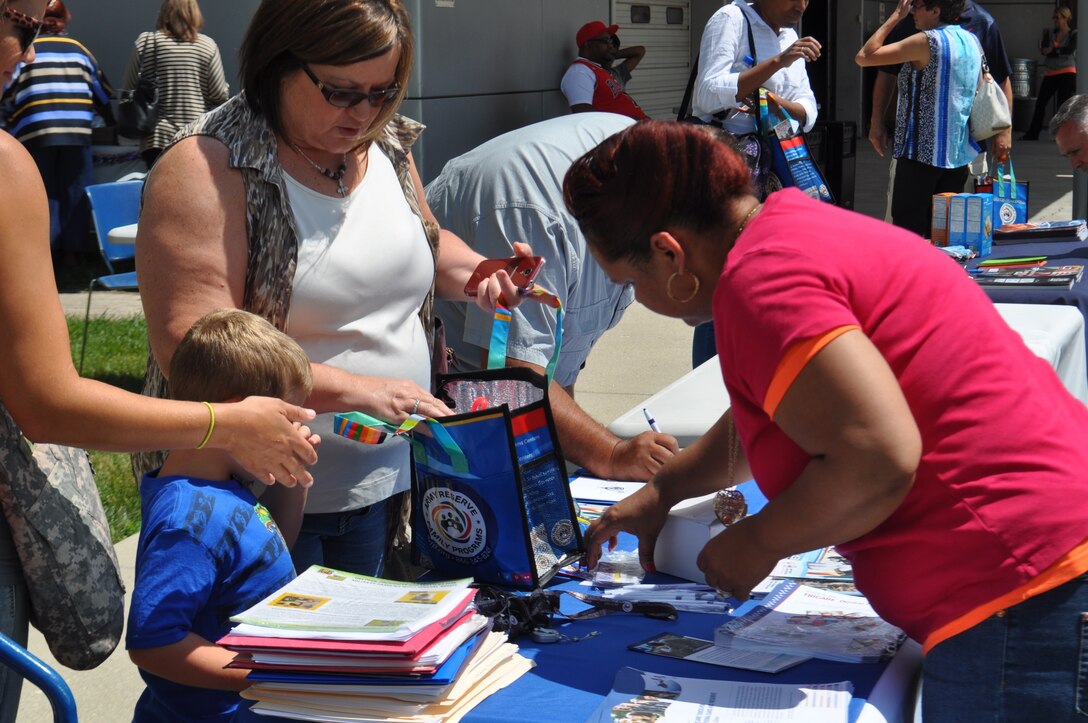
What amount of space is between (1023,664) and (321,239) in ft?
4.59

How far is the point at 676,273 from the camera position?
1.74 m

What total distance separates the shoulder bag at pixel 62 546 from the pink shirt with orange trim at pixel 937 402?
1019mm

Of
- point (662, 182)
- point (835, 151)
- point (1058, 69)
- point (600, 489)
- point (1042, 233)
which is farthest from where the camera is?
point (1058, 69)

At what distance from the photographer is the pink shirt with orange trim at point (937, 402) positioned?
59.6 inches

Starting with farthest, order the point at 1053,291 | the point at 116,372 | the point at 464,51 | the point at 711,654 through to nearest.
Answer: the point at 464,51
the point at 116,372
the point at 1053,291
the point at 711,654

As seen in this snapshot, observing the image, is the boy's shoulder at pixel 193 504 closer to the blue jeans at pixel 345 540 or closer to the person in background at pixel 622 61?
the blue jeans at pixel 345 540

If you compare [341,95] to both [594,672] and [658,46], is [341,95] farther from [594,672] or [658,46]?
[658,46]

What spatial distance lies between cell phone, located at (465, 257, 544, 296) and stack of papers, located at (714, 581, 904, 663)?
33.0 inches

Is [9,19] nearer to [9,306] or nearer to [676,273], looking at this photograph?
[9,306]

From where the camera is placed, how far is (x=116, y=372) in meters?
6.22

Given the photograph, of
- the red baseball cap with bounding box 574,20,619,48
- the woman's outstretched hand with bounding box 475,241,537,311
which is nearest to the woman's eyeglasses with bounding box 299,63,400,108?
the woman's outstretched hand with bounding box 475,241,537,311

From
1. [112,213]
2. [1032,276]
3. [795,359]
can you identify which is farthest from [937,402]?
[112,213]

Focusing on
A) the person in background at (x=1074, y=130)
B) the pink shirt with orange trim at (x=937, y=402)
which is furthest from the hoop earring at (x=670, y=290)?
the person in background at (x=1074, y=130)

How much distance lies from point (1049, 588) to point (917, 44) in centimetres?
490
